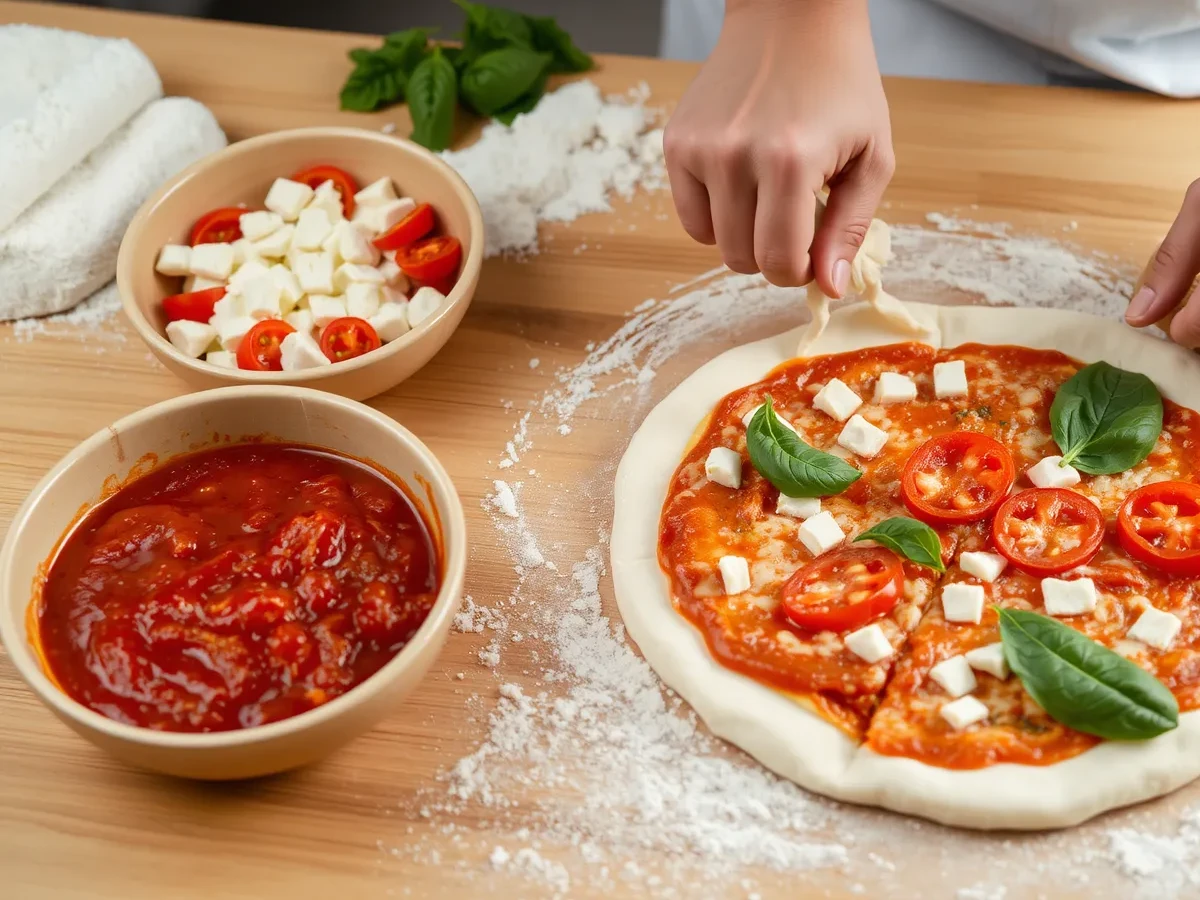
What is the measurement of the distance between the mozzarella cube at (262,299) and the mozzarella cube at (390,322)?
254 millimetres

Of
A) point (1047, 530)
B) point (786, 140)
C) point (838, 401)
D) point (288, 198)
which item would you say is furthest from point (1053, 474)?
point (288, 198)

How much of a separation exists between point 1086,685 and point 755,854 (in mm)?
711

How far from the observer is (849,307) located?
10.2 ft

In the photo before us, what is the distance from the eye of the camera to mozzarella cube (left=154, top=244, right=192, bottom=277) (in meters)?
3.13

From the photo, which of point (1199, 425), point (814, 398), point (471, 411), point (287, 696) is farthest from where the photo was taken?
point (471, 411)

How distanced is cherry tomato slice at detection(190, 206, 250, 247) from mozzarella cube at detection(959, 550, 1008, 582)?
2.15m

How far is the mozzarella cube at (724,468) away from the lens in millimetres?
2705

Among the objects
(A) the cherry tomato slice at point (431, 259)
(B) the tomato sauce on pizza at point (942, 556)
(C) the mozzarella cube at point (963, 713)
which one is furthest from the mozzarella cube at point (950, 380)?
(A) the cherry tomato slice at point (431, 259)

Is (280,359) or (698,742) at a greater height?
(280,359)

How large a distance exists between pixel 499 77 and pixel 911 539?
2082 mm

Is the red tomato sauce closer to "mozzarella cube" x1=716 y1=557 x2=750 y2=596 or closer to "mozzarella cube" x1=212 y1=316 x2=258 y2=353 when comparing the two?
"mozzarella cube" x1=212 y1=316 x2=258 y2=353

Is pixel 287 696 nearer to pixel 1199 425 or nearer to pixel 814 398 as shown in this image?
pixel 814 398

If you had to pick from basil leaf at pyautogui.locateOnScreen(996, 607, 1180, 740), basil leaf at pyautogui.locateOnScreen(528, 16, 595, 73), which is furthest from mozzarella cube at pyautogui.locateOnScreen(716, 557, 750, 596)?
basil leaf at pyautogui.locateOnScreen(528, 16, 595, 73)

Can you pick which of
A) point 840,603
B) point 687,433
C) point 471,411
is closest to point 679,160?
point 687,433
